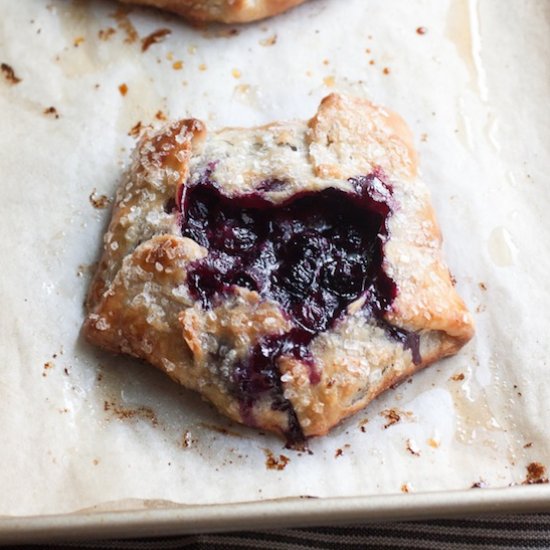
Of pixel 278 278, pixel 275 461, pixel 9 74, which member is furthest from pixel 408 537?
pixel 9 74

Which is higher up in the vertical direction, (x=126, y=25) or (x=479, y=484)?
(x=126, y=25)

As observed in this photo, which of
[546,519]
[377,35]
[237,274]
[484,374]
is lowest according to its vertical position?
[546,519]

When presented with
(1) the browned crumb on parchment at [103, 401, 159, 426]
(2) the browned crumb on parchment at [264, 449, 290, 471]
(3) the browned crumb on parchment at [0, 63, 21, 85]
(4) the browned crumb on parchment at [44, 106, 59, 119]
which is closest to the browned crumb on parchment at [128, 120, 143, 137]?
(4) the browned crumb on parchment at [44, 106, 59, 119]

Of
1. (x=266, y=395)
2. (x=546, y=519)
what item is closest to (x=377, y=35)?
(x=266, y=395)

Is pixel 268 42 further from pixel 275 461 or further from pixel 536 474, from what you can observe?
pixel 536 474

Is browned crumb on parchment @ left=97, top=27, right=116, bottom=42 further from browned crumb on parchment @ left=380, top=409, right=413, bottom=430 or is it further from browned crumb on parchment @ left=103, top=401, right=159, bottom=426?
browned crumb on parchment @ left=380, top=409, right=413, bottom=430

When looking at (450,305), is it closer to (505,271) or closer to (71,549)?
(505,271)
